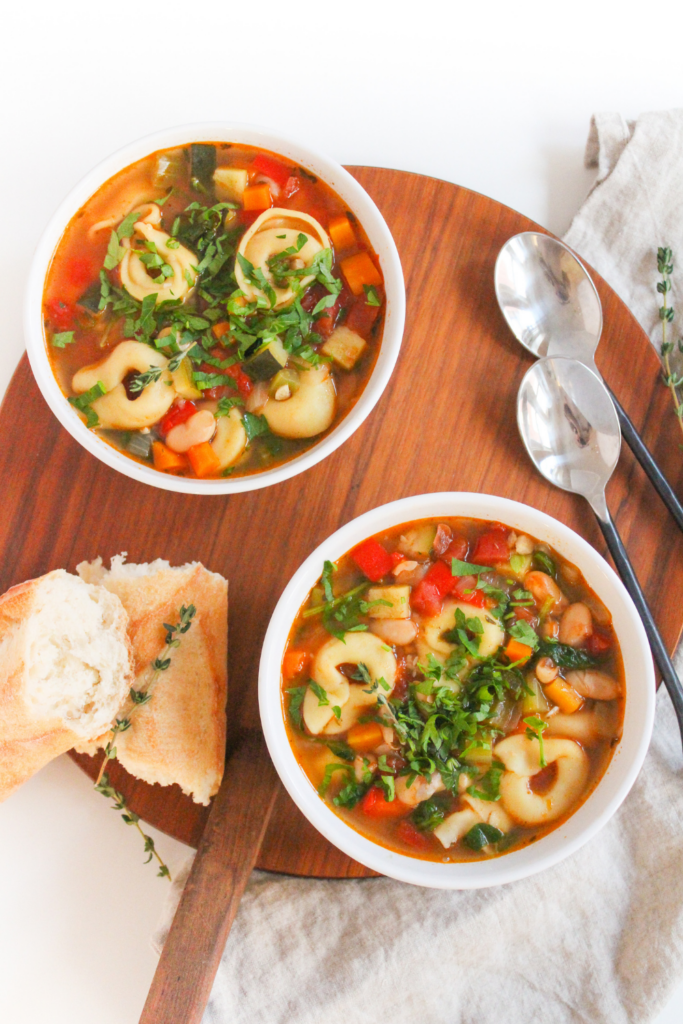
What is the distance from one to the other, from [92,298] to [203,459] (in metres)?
0.59

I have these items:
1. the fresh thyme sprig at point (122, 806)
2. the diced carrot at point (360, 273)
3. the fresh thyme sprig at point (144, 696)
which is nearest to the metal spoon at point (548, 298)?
the diced carrot at point (360, 273)

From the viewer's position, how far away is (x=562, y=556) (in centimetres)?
235

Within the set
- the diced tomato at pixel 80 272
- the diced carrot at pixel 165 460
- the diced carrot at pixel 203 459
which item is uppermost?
the diced tomato at pixel 80 272

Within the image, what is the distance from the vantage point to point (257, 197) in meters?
2.44

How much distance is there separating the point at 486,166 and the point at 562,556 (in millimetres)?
1610

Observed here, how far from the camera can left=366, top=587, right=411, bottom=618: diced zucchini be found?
7.55ft

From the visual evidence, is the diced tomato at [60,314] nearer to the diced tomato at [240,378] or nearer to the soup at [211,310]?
the soup at [211,310]

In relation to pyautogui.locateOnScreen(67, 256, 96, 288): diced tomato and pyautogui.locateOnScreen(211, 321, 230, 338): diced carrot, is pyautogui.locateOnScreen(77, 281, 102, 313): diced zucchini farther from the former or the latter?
pyautogui.locateOnScreen(211, 321, 230, 338): diced carrot

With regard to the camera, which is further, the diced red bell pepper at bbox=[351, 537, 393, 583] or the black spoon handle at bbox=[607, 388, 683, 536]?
the black spoon handle at bbox=[607, 388, 683, 536]

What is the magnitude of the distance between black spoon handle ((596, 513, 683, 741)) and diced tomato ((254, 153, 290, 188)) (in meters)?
1.51

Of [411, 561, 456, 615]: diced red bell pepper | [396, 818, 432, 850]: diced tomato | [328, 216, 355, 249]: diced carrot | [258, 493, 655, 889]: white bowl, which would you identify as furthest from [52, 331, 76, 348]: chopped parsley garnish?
[396, 818, 432, 850]: diced tomato

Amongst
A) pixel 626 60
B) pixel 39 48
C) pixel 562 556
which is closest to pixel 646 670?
pixel 562 556

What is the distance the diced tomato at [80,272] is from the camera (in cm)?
244

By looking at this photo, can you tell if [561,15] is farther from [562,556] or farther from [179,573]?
[179,573]
